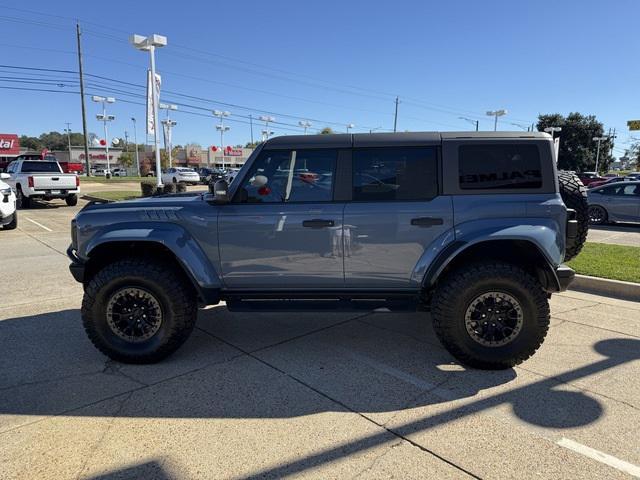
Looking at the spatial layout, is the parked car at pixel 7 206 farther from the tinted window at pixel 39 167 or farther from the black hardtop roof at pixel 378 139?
the black hardtop roof at pixel 378 139

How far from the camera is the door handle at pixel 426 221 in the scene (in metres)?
3.61

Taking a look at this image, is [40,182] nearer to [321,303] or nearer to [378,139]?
[321,303]

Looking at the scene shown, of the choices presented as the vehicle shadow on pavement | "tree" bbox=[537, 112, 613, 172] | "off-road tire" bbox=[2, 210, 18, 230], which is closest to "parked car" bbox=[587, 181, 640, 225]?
the vehicle shadow on pavement

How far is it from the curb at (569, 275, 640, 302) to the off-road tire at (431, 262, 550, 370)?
9.49 feet

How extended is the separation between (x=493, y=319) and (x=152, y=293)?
112 inches

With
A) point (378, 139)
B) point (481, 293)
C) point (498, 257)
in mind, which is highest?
point (378, 139)

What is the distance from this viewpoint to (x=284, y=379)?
3521 millimetres

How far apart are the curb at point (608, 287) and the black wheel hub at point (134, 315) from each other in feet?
17.3

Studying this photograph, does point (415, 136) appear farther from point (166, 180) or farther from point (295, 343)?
point (166, 180)

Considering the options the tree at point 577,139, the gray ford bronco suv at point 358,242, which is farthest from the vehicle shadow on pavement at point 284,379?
the tree at point 577,139

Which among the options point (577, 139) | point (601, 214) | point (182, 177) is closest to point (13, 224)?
point (601, 214)

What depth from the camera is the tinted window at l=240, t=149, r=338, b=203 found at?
12.4ft

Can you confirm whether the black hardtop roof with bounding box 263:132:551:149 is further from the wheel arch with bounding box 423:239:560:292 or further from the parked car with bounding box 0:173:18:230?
the parked car with bounding box 0:173:18:230

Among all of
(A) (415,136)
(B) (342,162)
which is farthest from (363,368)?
(A) (415,136)
